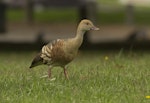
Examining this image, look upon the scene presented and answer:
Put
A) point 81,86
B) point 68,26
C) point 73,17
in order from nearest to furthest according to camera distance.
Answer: point 81,86, point 68,26, point 73,17

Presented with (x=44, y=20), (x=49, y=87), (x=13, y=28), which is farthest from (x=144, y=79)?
(x=44, y=20)

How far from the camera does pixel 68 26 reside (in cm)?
2936

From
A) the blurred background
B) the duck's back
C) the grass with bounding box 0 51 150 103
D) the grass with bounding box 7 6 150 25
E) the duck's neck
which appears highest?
the duck's neck

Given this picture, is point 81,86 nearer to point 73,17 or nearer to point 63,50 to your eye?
point 63,50

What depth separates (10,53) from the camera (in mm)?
17641

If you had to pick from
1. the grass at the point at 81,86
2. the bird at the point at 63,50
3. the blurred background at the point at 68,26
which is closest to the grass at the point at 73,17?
the blurred background at the point at 68,26

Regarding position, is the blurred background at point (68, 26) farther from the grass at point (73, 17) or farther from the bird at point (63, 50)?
the bird at point (63, 50)

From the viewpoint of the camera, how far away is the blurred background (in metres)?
20.7

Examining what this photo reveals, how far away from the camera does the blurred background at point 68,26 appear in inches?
816

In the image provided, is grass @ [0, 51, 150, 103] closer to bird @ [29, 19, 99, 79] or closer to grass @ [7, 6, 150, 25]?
bird @ [29, 19, 99, 79]

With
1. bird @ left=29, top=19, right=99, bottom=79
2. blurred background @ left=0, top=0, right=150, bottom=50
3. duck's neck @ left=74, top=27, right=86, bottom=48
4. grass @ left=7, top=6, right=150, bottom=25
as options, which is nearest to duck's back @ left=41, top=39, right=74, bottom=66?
bird @ left=29, top=19, right=99, bottom=79

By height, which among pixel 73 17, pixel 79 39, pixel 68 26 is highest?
pixel 79 39

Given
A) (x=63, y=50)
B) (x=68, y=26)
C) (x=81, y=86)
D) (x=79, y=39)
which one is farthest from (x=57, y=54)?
(x=68, y=26)

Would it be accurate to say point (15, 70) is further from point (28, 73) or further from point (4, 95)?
point (4, 95)
